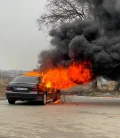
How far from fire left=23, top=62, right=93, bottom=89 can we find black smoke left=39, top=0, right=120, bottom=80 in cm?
34

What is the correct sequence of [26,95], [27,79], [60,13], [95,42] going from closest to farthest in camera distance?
1. [26,95]
2. [27,79]
3. [95,42]
4. [60,13]

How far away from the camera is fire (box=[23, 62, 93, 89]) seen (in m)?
19.0

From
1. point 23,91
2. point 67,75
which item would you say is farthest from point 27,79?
point 67,75

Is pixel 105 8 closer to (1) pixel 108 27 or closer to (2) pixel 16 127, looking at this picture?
(1) pixel 108 27

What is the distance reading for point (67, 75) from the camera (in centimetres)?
1934

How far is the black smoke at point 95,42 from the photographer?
18.4m

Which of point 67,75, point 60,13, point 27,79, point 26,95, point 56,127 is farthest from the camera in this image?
point 60,13

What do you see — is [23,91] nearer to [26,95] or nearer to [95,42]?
[26,95]

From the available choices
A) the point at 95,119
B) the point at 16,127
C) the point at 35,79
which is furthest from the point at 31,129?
the point at 35,79

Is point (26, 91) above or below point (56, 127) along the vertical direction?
above

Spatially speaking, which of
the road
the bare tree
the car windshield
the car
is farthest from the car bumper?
the bare tree

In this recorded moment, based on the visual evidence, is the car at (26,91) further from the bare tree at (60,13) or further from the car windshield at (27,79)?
the bare tree at (60,13)

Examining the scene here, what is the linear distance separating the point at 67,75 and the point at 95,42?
2458 mm

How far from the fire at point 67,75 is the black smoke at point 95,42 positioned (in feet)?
1.10
